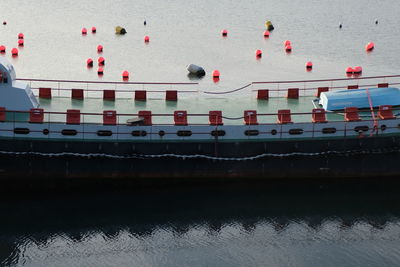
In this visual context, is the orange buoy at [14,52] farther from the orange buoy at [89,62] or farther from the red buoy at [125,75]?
the red buoy at [125,75]

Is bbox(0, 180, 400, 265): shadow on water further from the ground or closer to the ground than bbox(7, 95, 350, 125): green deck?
closer to the ground

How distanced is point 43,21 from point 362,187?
2021 inches

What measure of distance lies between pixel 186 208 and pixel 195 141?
361 centimetres

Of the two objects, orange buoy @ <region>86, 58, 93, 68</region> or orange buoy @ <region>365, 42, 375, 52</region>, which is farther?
orange buoy @ <region>365, 42, 375, 52</region>

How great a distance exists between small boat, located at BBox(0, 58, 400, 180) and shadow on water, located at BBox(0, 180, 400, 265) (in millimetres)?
874

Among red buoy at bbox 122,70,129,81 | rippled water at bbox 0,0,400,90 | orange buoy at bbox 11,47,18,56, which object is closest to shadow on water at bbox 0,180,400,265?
rippled water at bbox 0,0,400,90

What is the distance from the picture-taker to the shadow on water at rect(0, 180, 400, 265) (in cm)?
3741

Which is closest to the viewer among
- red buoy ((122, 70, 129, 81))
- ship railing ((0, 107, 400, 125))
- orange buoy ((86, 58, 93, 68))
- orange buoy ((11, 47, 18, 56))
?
ship railing ((0, 107, 400, 125))

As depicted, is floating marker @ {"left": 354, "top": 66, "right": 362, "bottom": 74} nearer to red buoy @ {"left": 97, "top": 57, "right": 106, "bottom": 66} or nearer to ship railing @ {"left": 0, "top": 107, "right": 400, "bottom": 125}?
ship railing @ {"left": 0, "top": 107, "right": 400, "bottom": 125}

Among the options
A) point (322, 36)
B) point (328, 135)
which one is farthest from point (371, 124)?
point (322, 36)

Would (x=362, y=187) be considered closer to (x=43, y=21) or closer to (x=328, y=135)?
(x=328, y=135)

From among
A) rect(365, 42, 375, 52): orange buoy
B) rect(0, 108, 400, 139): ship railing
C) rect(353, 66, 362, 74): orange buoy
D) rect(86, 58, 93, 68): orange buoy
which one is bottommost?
rect(0, 108, 400, 139): ship railing

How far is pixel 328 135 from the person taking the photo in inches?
1613

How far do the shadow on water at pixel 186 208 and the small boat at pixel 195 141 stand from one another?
0.87 meters
